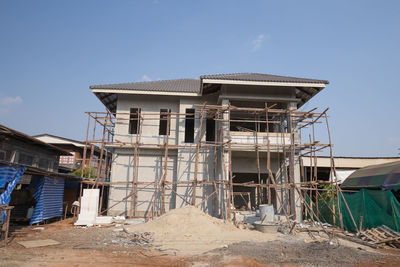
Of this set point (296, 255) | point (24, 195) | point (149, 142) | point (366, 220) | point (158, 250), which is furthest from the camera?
point (149, 142)

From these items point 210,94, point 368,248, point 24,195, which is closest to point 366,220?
point 368,248

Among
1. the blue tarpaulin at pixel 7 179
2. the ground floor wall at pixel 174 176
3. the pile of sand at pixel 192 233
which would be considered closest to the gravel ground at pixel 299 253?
the pile of sand at pixel 192 233

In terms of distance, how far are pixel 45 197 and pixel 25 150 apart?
191 inches

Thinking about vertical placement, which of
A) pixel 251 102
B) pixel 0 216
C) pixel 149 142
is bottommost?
pixel 0 216

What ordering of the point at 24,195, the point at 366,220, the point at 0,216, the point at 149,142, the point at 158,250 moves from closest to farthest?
the point at 158,250 → the point at 0,216 → the point at 366,220 → the point at 24,195 → the point at 149,142

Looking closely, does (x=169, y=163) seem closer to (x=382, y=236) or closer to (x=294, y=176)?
(x=294, y=176)

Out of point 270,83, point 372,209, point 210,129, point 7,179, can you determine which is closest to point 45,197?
point 7,179

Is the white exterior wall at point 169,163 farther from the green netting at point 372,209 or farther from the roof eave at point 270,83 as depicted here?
the green netting at point 372,209

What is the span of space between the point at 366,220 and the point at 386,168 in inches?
196

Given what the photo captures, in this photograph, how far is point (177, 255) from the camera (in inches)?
295

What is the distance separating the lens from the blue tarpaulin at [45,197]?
39.6 feet

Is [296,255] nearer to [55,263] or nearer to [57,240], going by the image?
[55,263]

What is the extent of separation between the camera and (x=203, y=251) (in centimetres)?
790

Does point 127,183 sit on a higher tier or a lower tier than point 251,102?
lower
